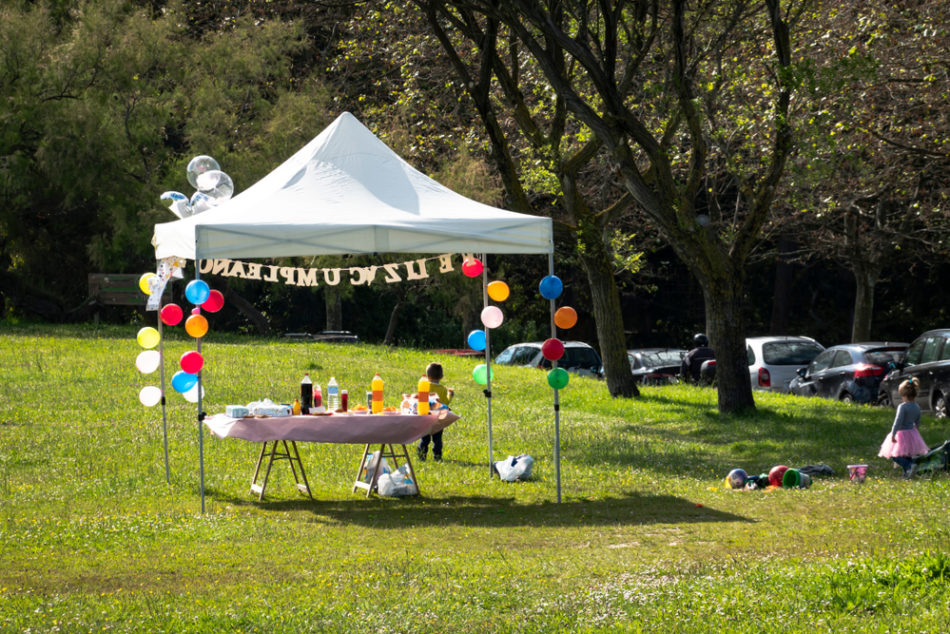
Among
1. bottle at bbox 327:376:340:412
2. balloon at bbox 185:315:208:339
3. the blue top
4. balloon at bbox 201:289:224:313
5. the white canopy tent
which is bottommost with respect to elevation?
the blue top

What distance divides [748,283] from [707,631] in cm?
3690

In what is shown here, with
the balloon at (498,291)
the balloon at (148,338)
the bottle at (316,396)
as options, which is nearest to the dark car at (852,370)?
the balloon at (498,291)

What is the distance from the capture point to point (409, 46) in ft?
68.5

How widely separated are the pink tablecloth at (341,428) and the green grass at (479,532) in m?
0.73

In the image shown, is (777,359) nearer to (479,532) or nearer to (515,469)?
(515,469)

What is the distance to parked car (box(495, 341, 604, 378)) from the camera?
1089 inches

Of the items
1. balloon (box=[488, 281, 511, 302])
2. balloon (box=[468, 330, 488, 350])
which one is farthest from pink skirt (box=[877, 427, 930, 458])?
balloon (box=[468, 330, 488, 350])

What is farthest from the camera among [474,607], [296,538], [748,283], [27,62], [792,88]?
[748,283]

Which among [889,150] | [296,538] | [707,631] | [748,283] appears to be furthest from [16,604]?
[748,283]

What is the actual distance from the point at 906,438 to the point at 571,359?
15.6 metres

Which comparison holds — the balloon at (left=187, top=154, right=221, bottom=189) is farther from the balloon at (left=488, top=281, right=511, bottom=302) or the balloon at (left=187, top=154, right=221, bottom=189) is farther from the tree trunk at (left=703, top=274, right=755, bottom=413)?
the tree trunk at (left=703, top=274, right=755, bottom=413)

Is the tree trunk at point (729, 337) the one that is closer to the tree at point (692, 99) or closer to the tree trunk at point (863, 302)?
the tree at point (692, 99)

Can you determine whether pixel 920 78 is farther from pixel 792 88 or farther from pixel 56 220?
pixel 56 220

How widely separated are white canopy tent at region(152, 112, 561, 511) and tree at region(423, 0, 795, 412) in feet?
16.6
